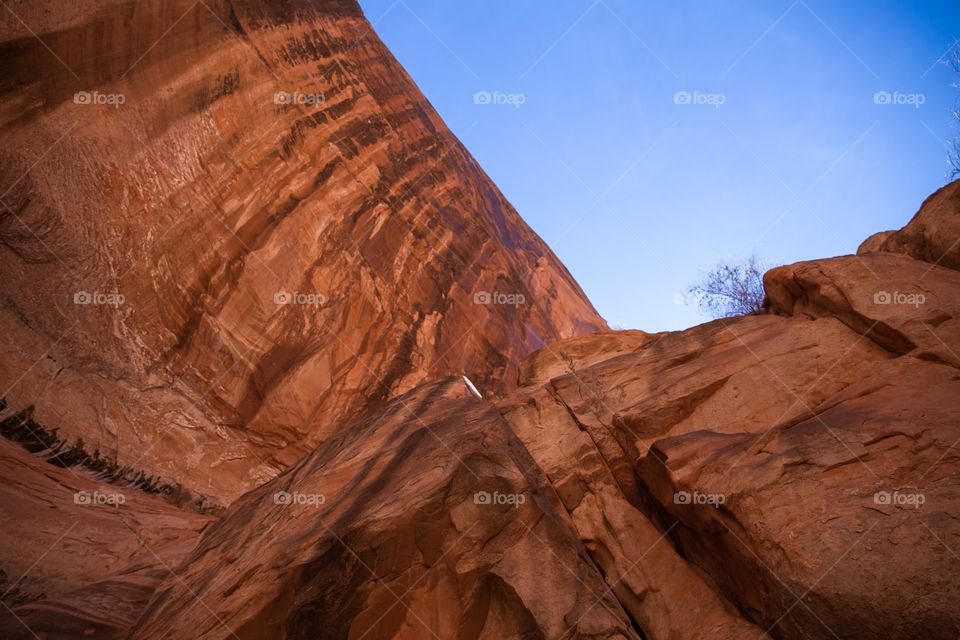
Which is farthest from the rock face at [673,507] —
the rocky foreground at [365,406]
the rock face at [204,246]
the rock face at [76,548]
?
the rock face at [204,246]

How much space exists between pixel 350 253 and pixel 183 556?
10.4 m

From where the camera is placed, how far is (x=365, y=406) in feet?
58.7

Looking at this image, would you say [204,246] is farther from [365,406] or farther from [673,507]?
[673,507]

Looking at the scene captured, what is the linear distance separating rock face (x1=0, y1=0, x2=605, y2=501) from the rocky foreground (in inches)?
3.0

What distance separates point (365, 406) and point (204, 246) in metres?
6.10

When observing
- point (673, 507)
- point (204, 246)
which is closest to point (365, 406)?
point (204, 246)

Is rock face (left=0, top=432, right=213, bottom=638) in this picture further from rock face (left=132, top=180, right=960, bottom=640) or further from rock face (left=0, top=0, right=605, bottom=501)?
rock face (left=0, top=0, right=605, bottom=501)

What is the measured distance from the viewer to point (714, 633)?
6.46m

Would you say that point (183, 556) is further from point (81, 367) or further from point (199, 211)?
point (199, 211)

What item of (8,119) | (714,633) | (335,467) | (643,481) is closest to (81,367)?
(8,119)

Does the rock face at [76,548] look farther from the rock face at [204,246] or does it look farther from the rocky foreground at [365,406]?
the rock face at [204,246]

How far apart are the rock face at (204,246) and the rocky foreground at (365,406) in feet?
0.25

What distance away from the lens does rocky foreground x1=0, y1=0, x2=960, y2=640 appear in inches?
253

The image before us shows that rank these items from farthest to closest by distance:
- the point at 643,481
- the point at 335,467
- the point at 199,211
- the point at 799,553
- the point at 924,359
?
the point at 199,211, the point at 335,467, the point at 643,481, the point at 924,359, the point at 799,553
